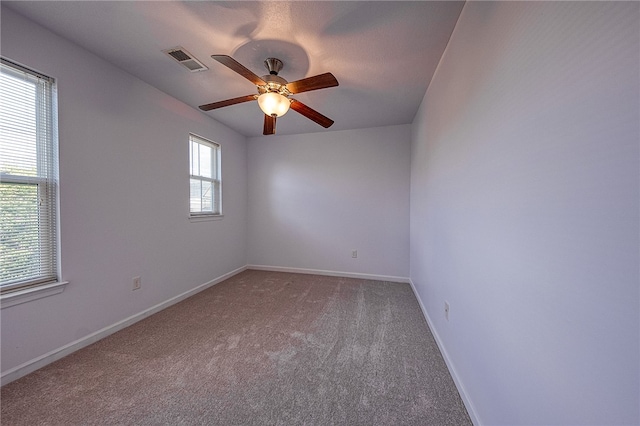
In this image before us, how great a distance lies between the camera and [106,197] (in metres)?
2.07

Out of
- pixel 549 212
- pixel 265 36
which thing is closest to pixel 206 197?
pixel 265 36

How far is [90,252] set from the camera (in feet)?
6.42

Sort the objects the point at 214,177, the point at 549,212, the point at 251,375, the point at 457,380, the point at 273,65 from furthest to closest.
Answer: the point at 214,177 → the point at 273,65 → the point at 251,375 → the point at 457,380 → the point at 549,212

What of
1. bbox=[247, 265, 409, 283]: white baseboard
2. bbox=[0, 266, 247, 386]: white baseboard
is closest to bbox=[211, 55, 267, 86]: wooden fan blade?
bbox=[0, 266, 247, 386]: white baseboard

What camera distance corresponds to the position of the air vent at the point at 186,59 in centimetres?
186

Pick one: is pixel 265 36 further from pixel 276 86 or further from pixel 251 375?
pixel 251 375

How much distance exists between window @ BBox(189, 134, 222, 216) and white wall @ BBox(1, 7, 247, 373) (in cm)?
19

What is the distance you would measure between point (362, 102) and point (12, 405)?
374cm

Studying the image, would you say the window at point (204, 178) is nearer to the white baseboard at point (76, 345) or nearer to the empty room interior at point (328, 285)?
the empty room interior at point (328, 285)

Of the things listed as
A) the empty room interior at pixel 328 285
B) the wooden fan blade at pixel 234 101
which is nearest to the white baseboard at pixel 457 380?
the empty room interior at pixel 328 285

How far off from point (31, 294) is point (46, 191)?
759 mm

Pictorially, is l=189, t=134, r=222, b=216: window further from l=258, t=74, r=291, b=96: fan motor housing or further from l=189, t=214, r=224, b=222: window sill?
l=258, t=74, r=291, b=96: fan motor housing

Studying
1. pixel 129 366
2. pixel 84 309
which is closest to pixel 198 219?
pixel 84 309

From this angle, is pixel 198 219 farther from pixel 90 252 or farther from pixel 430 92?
pixel 430 92
